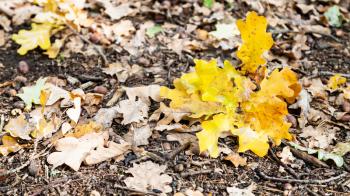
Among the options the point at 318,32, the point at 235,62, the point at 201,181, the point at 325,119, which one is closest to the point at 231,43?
the point at 235,62

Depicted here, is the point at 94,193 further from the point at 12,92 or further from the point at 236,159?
the point at 12,92

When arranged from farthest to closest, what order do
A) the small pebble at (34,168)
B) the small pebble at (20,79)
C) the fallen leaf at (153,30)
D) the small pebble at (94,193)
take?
1. the fallen leaf at (153,30)
2. the small pebble at (20,79)
3. the small pebble at (34,168)
4. the small pebble at (94,193)

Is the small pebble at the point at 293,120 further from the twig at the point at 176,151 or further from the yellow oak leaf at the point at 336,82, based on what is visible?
the twig at the point at 176,151

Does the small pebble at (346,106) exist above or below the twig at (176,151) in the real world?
above

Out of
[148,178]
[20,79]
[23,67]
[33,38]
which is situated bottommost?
[148,178]

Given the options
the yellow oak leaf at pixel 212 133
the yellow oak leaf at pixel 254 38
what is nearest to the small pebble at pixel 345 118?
the yellow oak leaf at pixel 254 38

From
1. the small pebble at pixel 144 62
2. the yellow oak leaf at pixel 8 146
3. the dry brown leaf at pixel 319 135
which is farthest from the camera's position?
the small pebble at pixel 144 62

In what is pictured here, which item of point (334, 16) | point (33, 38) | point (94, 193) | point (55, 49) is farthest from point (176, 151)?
point (334, 16)
